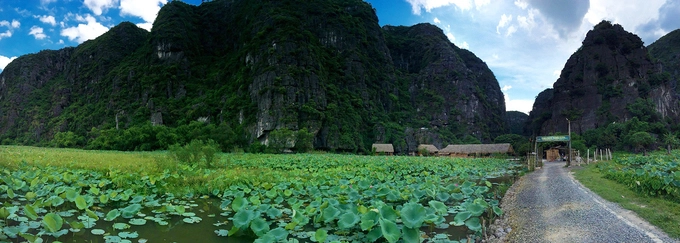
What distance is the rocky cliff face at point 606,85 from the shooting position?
77250mm

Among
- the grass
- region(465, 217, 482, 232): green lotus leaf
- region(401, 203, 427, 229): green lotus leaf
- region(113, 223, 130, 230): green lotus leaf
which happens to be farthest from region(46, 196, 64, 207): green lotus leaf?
the grass

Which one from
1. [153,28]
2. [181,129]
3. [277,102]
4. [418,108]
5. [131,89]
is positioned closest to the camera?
[181,129]

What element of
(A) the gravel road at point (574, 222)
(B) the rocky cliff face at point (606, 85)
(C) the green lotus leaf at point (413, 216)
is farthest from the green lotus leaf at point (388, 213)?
(B) the rocky cliff face at point (606, 85)

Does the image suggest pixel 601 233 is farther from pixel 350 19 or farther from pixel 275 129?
pixel 350 19

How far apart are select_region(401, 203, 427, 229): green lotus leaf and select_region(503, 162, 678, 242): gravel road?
258cm

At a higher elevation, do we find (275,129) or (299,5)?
(299,5)

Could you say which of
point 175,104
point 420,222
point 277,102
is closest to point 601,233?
point 420,222

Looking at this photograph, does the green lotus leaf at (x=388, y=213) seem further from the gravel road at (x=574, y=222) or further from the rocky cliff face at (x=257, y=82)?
the rocky cliff face at (x=257, y=82)

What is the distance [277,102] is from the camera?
196 ft

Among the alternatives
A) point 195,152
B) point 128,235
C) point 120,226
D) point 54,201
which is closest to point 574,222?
point 128,235

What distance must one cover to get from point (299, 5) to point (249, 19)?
13464 mm

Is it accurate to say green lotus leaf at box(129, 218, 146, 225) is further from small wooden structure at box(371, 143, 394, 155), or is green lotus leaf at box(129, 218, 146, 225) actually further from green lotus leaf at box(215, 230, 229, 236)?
small wooden structure at box(371, 143, 394, 155)

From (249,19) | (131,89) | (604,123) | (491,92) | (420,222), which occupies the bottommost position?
(420,222)

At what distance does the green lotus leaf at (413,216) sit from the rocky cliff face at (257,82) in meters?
52.7
